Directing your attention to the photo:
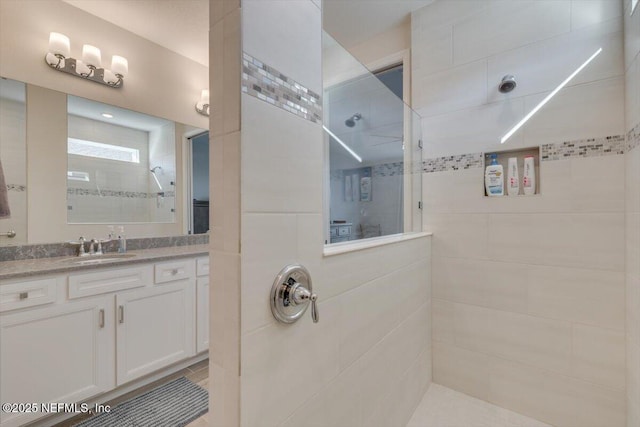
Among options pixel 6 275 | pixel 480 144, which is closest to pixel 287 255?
pixel 6 275

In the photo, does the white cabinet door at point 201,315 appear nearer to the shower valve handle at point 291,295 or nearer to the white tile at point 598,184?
the shower valve handle at point 291,295

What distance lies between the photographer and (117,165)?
2264 millimetres

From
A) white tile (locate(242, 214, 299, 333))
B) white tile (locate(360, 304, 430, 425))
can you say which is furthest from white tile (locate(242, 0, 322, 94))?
white tile (locate(360, 304, 430, 425))

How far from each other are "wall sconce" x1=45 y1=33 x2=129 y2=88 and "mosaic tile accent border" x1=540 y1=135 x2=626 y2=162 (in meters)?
3.06

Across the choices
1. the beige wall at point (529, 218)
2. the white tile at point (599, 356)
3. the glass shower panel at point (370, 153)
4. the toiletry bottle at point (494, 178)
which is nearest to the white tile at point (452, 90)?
the beige wall at point (529, 218)

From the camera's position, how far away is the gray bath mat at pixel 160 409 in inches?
62.1

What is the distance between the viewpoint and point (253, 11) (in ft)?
2.23

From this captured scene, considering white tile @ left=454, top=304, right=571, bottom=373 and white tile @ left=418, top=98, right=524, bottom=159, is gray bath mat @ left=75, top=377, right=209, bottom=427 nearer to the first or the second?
white tile @ left=454, top=304, right=571, bottom=373

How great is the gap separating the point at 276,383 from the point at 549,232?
66.3 inches

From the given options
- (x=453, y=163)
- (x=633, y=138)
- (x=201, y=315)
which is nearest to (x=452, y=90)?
(x=453, y=163)

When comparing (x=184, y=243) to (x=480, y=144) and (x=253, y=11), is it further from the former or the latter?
(x=480, y=144)

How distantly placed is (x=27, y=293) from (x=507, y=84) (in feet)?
9.37

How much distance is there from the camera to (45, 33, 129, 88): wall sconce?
1928 millimetres

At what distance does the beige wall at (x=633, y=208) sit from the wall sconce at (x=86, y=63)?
3.19m
